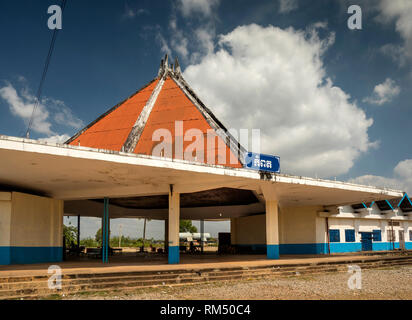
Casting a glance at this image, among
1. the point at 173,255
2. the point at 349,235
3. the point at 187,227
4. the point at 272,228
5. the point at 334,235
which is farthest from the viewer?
the point at 187,227

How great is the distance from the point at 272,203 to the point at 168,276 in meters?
7.96

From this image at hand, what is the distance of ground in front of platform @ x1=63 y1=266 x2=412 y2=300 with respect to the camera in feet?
31.2

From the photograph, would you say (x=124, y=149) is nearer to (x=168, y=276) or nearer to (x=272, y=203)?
(x=272, y=203)

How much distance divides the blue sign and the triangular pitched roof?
7.35 feet

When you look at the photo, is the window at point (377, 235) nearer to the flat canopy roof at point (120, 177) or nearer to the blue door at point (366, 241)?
the blue door at point (366, 241)

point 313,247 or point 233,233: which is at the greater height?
point 233,233

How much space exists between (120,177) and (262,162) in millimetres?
5604

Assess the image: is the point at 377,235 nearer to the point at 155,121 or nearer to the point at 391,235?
the point at 391,235

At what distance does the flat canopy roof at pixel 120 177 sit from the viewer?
11305 millimetres

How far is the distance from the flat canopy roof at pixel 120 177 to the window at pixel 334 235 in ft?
19.6

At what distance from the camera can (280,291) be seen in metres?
10.5

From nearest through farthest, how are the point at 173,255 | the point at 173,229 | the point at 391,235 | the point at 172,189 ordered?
the point at 173,229 → the point at 173,255 → the point at 172,189 → the point at 391,235

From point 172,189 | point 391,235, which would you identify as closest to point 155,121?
point 172,189

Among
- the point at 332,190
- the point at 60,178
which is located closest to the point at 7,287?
the point at 60,178
